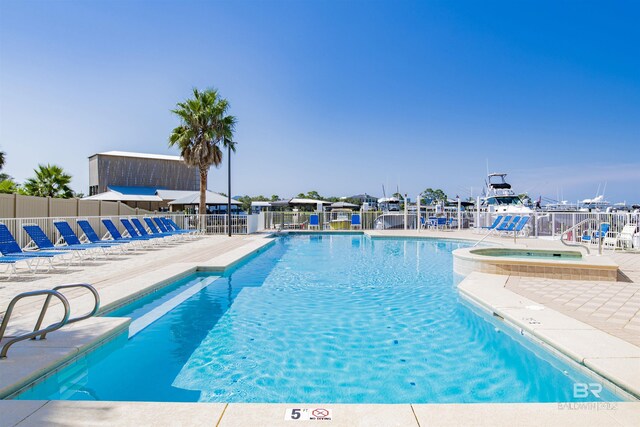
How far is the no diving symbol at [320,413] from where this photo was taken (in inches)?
80.4

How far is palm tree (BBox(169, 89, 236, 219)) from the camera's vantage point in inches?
717

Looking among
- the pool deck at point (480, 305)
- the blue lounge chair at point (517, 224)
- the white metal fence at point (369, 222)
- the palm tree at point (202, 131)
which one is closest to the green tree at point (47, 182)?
the palm tree at point (202, 131)

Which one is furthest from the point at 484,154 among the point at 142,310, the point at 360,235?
the point at 142,310

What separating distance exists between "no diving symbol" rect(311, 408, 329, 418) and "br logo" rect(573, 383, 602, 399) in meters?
2.00

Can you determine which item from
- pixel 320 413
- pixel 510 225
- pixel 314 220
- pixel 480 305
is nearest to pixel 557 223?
pixel 510 225

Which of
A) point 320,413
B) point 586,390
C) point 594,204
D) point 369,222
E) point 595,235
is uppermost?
point 594,204

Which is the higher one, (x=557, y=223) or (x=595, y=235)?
(x=557, y=223)

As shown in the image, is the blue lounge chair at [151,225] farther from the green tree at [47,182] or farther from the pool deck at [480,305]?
the green tree at [47,182]

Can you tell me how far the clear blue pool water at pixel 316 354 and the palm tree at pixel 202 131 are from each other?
13.1 metres

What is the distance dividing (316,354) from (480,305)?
2.63 meters

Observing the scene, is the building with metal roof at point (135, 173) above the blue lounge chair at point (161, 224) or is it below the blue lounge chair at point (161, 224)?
above

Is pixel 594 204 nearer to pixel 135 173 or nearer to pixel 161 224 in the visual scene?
pixel 161 224

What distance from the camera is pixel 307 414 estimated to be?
2.06 m

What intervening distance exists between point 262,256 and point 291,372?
7.66 m
